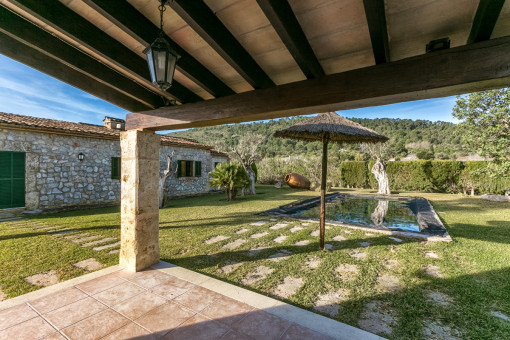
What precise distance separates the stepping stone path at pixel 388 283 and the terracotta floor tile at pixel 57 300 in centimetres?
355

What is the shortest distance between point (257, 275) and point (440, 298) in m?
2.17

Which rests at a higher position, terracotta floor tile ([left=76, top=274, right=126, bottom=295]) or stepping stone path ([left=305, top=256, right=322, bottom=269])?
terracotta floor tile ([left=76, top=274, right=126, bottom=295])

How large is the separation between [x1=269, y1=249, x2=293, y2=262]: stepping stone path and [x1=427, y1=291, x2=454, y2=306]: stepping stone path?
6.22ft

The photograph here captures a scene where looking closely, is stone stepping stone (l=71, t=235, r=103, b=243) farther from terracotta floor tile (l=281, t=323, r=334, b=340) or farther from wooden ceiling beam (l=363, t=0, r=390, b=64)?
wooden ceiling beam (l=363, t=0, r=390, b=64)

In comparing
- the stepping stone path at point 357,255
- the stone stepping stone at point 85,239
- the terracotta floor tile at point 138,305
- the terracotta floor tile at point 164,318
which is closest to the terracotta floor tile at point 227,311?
the terracotta floor tile at point 164,318

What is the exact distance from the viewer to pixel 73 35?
2.11m

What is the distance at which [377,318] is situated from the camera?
7.39 ft

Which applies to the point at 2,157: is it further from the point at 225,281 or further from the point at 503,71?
the point at 503,71

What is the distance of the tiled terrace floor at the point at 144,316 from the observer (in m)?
1.96

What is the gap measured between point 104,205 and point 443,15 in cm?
1057

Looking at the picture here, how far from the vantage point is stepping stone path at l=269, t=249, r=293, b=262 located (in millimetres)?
3687

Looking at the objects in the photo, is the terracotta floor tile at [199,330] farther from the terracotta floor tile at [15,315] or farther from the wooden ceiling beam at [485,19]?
the wooden ceiling beam at [485,19]

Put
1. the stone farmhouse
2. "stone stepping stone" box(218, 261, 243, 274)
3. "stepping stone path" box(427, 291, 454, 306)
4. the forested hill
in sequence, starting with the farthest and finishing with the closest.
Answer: the forested hill, the stone farmhouse, "stone stepping stone" box(218, 261, 243, 274), "stepping stone path" box(427, 291, 454, 306)

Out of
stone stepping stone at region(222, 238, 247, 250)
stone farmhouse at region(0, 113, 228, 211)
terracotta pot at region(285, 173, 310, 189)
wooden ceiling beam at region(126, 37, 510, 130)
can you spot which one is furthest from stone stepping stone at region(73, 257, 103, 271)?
terracotta pot at region(285, 173, 310, 189)
